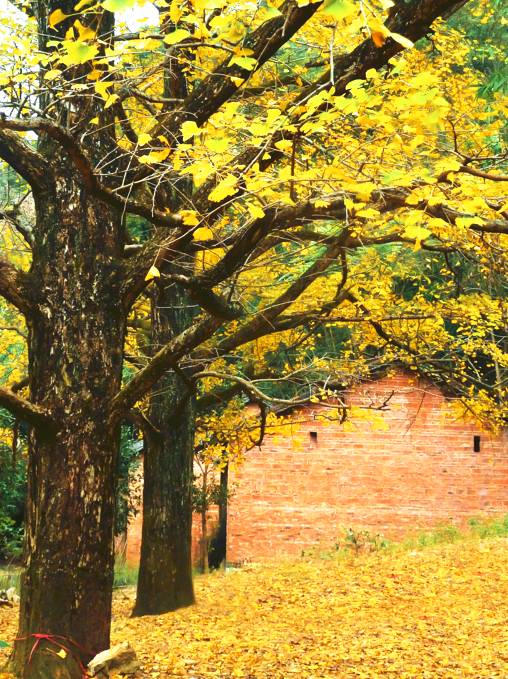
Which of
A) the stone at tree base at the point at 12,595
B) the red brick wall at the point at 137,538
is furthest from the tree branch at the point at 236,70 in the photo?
the red brick wall at the point at 137,538

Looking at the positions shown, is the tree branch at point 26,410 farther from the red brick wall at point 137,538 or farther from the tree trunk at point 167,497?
the red brick wall at point 137,538

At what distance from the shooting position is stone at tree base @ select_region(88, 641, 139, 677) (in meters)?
6.46

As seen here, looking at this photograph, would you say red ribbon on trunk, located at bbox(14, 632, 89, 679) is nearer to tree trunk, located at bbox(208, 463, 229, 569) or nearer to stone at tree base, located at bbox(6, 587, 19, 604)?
stone at tree base, located at bbox(6, 587, 19, 604)

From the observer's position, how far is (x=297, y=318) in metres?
11.3

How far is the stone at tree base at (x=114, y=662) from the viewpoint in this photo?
21.2ft

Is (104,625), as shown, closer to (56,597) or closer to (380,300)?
(56,597)

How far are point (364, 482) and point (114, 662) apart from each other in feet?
48.7

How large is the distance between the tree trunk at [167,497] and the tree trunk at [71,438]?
4371mm

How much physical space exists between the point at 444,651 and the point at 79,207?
6.01 m

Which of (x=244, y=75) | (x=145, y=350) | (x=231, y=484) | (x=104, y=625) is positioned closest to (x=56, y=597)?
(x=104, y=625)

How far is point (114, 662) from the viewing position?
667 cm

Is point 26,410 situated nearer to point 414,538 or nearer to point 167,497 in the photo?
point 167,497

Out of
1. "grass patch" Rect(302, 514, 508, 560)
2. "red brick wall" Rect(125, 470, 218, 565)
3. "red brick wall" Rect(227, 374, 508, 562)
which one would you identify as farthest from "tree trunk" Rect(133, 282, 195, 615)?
"red brick wall" Rect(125, 470, 218, 565)

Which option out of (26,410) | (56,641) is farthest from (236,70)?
(56,641)
